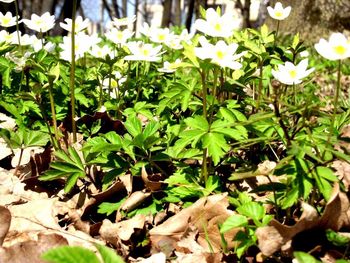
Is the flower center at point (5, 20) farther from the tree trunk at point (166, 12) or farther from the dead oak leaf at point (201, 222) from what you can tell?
the tree trunk at point (166, 12)

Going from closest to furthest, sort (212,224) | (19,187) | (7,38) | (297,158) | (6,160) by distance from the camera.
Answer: (297,158) < (212,224) < (19,187) < (6,160) < (7,38)

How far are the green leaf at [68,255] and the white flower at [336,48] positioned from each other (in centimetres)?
86

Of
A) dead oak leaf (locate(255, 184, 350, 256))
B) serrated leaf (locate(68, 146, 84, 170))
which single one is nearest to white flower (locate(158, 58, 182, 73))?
serrated leaf (locate(68, 146, 84, 170))

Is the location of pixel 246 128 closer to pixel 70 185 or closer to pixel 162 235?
pixel 162 235

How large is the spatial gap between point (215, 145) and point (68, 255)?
0.64 m

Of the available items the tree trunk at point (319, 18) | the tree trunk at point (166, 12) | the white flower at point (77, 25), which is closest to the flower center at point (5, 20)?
the white flower at point (77, 25)

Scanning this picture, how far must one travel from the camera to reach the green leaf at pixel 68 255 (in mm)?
896

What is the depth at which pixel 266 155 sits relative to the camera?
1.82 metres

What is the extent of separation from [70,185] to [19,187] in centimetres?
36

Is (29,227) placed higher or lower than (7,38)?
lower

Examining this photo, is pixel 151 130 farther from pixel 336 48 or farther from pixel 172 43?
pixel 172 43

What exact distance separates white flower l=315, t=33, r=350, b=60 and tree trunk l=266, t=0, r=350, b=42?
19.4 feet

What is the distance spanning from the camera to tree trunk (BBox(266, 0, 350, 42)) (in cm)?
702

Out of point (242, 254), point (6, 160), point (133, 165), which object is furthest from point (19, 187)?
point (242, 254)
